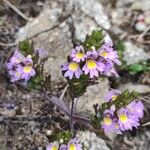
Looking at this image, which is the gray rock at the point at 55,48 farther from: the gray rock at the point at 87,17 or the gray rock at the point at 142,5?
the gray rock at the point at 142,5

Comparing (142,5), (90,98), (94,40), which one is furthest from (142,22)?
(94,40)

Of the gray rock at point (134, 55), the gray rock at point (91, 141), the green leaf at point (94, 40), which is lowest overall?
the gray rock at point (91, 141)

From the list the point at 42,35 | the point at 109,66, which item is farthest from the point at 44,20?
the point at 109,66

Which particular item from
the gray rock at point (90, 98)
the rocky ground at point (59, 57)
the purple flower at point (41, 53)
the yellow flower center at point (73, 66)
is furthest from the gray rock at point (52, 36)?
the yellow flower center at point (73, 66)

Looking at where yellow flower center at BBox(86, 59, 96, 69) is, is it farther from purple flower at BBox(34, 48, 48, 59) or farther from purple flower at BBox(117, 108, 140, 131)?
purple flower at BBox(34, 48, 48, 59)

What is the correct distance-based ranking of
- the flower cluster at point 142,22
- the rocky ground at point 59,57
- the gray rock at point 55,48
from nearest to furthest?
the rocky ground at point 59,57, the gray rock at point 55,48, the flower cluster at point 142,22

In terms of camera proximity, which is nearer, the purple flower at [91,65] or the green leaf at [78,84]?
the purple flower at [91,65]

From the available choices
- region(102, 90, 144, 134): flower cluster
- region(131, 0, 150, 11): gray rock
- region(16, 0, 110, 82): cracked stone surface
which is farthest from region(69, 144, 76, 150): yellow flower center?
region(131, 0, 150, 11): gray rock

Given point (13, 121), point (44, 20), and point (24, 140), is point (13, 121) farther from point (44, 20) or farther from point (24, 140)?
point (44, 20)
